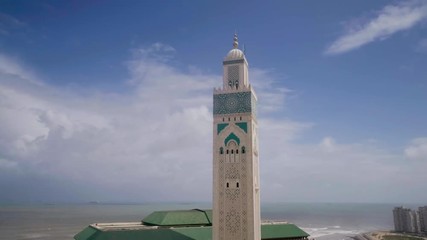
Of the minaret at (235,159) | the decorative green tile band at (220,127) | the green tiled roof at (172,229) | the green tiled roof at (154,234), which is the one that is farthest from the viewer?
the green tiled roof at (172,229)

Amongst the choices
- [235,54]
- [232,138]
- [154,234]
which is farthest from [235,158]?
[154,234]

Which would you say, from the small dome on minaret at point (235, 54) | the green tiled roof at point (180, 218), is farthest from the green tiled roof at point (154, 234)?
the small dome on minaret at point (235, 54)

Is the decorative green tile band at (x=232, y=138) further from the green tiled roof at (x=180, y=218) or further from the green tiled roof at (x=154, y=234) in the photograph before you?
the green tiled roof at (x=180, y=218)

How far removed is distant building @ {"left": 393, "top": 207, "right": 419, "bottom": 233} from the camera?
182 ft

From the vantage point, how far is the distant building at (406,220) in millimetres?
55438

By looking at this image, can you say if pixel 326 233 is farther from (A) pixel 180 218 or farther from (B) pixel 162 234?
(B) pixel 162 234

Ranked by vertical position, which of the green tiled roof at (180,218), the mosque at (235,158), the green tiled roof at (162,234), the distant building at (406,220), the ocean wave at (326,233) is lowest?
the ocean wave at (326,233)

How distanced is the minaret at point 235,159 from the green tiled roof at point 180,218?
7.13 metres

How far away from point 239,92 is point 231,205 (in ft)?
22.1

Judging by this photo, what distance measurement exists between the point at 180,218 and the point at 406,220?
46.0 metres

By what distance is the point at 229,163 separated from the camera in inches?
810

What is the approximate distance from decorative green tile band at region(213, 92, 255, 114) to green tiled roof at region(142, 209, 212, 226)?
33.8 ft

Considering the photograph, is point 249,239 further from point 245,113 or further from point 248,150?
point 245,113

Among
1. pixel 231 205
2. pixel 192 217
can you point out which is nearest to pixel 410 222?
pixel 192 217
